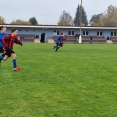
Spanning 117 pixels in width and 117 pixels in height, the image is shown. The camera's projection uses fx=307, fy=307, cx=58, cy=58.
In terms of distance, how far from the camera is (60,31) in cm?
7631

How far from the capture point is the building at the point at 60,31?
245ft

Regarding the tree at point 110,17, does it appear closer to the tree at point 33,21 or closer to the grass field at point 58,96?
the tree at point 33,21

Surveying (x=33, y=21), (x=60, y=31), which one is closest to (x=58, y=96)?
(x=60, y=31)

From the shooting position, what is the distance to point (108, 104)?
6402 mm

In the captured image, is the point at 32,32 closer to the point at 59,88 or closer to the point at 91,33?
the point at 91,33

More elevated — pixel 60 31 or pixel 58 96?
pixel 60 31

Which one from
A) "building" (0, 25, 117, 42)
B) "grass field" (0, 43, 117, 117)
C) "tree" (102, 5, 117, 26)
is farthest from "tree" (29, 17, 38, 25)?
"grass field" (0, 43, 117, 117)

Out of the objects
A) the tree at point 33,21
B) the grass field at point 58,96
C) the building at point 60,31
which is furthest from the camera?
the tree at point 33,21

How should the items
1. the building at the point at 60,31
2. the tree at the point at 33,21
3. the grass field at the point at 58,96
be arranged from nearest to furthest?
the grass field at the point at 58,96 → the building at the point at 60,31 → the tree at the point at 33,21

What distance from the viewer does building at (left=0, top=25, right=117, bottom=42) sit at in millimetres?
74562

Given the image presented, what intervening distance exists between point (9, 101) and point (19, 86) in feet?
6.15

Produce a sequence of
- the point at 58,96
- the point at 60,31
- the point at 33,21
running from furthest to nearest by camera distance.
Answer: the point at 33,21 < the point at 60,31 < the point at 58,96

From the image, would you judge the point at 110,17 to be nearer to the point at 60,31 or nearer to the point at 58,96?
the point at 60,31

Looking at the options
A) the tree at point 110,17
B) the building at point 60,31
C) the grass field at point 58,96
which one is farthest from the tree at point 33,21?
the grass field at point 58,96
